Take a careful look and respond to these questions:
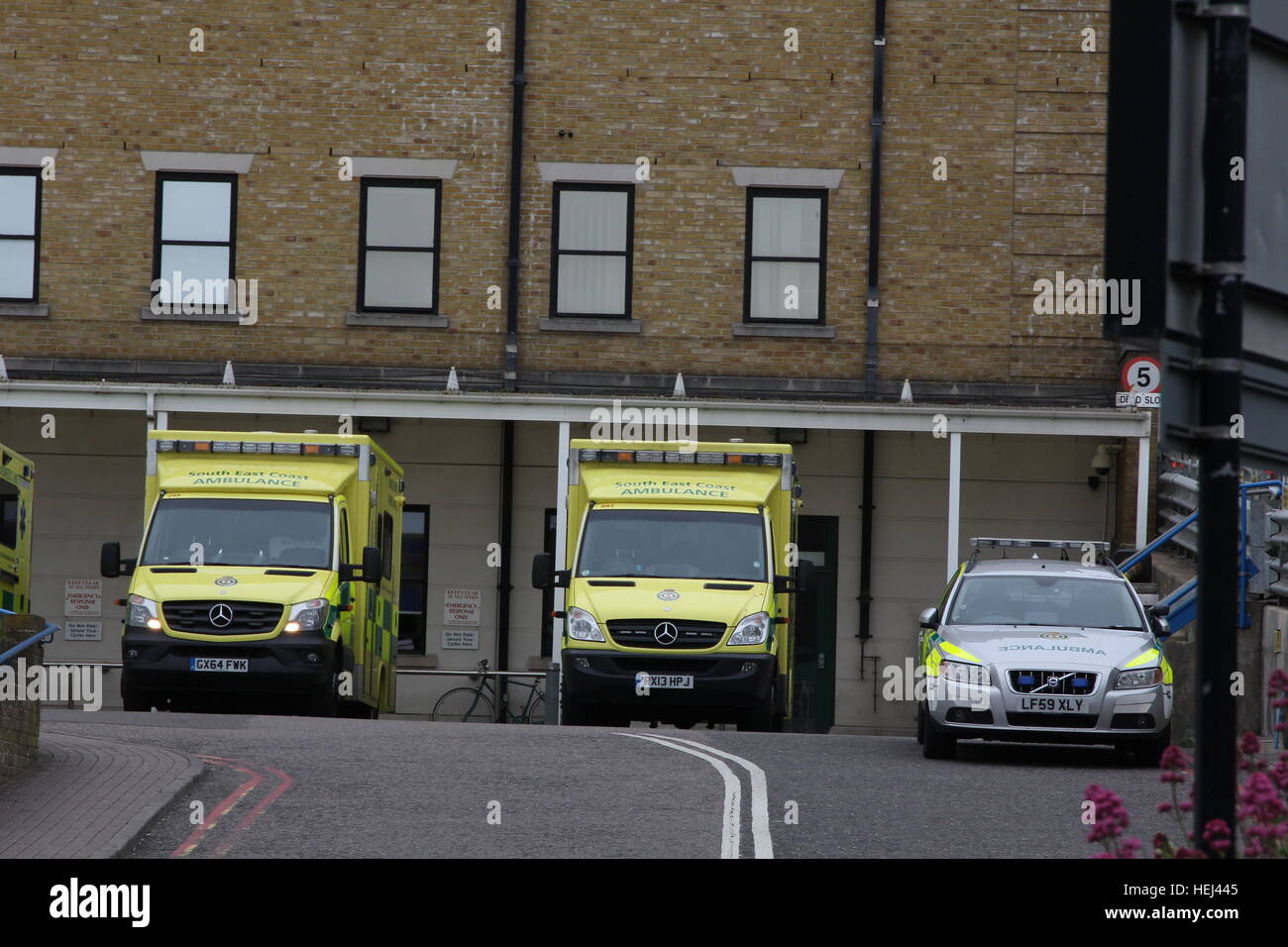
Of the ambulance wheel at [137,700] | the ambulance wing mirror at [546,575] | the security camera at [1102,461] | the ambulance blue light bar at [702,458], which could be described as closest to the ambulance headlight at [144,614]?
the ambulance wheel at [137,700]

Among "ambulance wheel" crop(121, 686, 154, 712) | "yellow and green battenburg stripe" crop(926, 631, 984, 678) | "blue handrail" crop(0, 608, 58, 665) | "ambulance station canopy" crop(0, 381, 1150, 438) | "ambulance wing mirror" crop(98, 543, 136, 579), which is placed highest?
"ambulance station canopy" crop(0, 381, 1150, 438)

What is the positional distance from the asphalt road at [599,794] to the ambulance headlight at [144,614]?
4.96 feet

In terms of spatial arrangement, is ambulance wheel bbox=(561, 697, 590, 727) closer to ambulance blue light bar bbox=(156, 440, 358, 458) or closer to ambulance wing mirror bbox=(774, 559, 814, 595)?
ambulance wing mirror bbox=(774, 559, 814, 595)

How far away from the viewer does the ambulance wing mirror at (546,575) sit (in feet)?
60.0

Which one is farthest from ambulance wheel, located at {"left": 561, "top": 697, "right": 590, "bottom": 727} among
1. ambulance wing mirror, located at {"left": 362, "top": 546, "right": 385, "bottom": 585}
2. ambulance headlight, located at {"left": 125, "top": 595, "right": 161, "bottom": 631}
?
ambulance headlight, located at {"left": 125, "top": 595, "right": 161, "bottom": 631}

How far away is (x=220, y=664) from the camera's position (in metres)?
18.4

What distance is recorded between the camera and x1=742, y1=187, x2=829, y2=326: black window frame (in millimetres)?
25312

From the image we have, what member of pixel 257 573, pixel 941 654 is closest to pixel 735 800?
pixel 941 654

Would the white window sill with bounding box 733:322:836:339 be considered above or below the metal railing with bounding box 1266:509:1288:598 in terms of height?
above

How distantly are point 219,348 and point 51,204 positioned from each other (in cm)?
289

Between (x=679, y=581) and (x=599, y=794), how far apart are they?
6.31 meters

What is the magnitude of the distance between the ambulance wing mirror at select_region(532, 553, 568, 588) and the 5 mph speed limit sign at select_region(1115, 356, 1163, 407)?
315 inches

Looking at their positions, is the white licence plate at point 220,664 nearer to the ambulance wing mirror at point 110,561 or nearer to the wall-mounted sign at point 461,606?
the ambulance wing mirror at point 110,561
